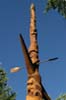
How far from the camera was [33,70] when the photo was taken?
7.19m

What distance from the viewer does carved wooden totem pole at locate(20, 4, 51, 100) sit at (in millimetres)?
7004

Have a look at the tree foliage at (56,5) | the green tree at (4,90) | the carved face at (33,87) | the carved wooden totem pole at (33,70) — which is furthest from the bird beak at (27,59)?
the green tree at (4,90)

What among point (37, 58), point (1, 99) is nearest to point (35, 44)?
point (37, 58)

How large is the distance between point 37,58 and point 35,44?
0.98 ft

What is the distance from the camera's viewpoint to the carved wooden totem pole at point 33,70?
7004 millimetres

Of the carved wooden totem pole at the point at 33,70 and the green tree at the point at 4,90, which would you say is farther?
the green tree at the point at 4,90

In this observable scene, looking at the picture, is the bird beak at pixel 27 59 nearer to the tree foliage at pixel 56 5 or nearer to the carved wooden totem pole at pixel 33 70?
the carved wooden totem pole at pixel 33 70

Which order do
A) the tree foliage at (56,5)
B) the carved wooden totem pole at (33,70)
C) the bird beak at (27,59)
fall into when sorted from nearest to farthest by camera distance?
the bird beak at (27,59) → the carved wooden totem pole at (33,70) → the tree foliage at (56,5)

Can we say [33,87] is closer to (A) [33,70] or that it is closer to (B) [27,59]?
(A) [33,70]

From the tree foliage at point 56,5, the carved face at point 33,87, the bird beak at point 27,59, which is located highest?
the bird beak at point 27,59

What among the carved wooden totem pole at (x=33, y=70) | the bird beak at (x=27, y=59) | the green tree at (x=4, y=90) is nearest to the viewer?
the bird beak at (x=27, y=59)

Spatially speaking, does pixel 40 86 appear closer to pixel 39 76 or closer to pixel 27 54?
pixel 39 76

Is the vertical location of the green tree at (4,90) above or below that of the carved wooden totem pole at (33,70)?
below

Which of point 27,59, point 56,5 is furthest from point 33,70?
point 56,5
